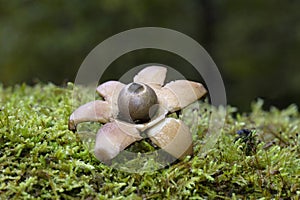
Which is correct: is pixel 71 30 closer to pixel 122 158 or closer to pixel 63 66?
pixel 63 66

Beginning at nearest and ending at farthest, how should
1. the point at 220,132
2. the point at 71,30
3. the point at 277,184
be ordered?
the point at 277,184, the point at 220,132, the point at 71,30

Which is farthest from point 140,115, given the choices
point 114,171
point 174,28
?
point 174,28

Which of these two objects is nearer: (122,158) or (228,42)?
(122,158)

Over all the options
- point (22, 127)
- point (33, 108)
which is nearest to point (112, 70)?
point (33, 108)

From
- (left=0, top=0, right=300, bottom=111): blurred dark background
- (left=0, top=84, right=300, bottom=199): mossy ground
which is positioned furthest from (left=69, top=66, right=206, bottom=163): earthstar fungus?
(left=0, top=0, right=300, bottom=111): blurred dark background

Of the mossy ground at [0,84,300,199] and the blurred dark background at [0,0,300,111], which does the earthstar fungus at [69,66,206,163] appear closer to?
the mossy ground at [0,84,300,199]

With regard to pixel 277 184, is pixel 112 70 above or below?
above

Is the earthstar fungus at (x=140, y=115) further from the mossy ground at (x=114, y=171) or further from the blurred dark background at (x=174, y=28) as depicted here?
the blurred dark background at (x=174, y=28)
